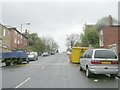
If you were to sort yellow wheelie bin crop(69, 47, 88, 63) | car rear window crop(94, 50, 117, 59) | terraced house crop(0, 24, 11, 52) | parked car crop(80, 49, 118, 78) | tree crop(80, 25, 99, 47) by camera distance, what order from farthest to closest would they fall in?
tree crop(80, 25, 99, 47)
terraced house crop(0, 24, 11, 52)
yellow wheelie bin crop(69, 47, 88, 63)
car rear window crop(94, 50, 117, 59)
parked car crop(80, 49, 118, 78)

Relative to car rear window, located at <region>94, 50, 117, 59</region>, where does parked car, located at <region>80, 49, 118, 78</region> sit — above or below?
below

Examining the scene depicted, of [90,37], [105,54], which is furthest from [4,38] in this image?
[105,54]

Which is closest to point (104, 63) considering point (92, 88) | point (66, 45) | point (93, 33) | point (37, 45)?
point (92, 88)

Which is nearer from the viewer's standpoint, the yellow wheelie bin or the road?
the road

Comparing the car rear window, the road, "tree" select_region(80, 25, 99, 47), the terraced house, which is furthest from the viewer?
"tree" select_region(80, 25, 99, 47)

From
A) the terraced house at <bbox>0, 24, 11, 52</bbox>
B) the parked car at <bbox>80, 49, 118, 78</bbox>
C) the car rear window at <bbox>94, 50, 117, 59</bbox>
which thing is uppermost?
the terraced house at <bbox>0, 24, 11, 52</bbox>

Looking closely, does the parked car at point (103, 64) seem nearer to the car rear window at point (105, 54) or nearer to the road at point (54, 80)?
the car rear window at point (105, 54)

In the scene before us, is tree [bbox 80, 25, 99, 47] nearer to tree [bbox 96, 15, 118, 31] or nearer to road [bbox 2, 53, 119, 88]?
tree [bbox 96, 15, 118, 31]

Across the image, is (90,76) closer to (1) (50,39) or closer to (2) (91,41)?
(2) (91,41)

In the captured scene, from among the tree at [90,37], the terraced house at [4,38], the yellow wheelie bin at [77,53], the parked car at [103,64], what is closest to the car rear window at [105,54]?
the parked car at [103,64]

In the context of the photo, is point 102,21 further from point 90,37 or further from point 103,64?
point 103,64

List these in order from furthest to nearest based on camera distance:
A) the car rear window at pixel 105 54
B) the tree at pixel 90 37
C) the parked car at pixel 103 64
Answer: the tree at pixel 90 37 → the car rear window at pixel 105 54 → the parked car at pixel 103 64

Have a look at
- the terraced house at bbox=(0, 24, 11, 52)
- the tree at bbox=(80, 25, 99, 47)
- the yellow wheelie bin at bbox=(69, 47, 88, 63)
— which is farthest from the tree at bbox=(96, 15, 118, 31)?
the yellow wheelie bin at bbox=(69, 47, 88, 63)

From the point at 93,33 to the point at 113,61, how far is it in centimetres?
5678
